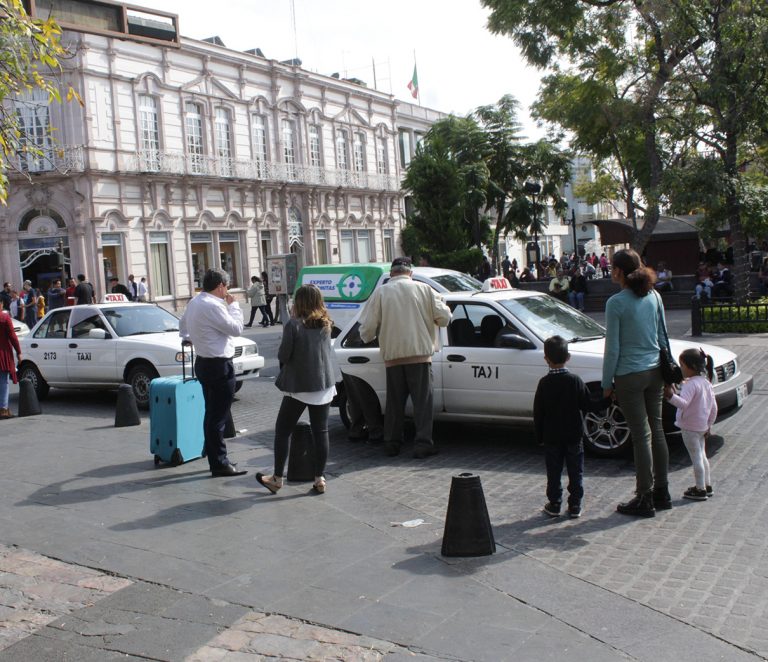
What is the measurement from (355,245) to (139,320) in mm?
34114

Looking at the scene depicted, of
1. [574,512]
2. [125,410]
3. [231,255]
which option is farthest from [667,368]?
[231,255]

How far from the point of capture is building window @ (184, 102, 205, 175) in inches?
1423

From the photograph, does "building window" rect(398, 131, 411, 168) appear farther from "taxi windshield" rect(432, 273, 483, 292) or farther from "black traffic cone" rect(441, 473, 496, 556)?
"black traffic cone" rect(441, 473, 496, 556)

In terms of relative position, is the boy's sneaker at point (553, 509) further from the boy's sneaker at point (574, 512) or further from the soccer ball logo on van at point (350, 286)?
the soccer ball logo on van at point (350, 286)

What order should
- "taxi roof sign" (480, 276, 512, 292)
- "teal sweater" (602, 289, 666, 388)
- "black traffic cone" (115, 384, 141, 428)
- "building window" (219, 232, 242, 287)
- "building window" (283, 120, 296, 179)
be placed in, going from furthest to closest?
1. "building window" (283, 120, 296, 179)
2. "building window" (219, 232, 242, 287)
3. "black traffic cone" (115, 384, 141, 428)
4. "taxi roof sign" (480, 276, 512, 292)
5. "teal sweater" (602, 289, 666, 388)

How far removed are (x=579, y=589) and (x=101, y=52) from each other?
103 ft

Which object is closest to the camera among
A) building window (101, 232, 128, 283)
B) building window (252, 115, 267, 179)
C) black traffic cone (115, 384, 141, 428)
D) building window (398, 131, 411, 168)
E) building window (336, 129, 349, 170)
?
black traffic cone (115, 384, 141, 428)

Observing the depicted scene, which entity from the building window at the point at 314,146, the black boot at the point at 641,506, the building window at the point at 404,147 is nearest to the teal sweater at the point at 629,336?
the black boot at the point at 641,506

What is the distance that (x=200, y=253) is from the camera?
37219 millimetres

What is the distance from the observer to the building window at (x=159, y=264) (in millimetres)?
34531

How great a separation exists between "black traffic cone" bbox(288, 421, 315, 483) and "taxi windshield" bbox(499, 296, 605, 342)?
8.42 ft

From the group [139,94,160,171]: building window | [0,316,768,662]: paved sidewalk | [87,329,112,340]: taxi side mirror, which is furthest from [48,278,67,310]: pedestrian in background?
[0,316,768,662]: paved sidewalk

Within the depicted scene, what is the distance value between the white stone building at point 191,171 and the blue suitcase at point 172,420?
56.0 feet

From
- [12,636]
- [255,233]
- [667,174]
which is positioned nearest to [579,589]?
[12,636]
